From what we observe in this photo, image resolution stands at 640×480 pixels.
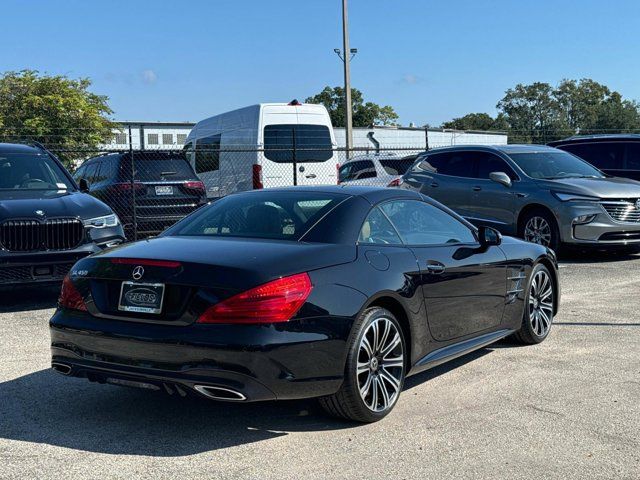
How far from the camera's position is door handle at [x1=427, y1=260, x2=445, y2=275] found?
5.21 m

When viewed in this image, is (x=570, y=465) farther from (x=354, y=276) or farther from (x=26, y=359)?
(x=26, y=359)

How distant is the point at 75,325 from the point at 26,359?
2.00m

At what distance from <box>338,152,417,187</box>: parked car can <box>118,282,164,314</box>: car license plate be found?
1267 centimetres

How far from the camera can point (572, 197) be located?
39.3 feet

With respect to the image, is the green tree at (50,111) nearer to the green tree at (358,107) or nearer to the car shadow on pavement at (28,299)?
the car shadow on pavement at (28,299)

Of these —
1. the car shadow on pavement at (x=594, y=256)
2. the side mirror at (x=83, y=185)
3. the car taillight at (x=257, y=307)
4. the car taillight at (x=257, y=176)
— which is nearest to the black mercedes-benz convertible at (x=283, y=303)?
the car taillight at (x=257, y=307)

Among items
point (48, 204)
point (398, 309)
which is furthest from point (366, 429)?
point (48, 204)

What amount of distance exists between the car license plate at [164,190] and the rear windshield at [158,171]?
12cm

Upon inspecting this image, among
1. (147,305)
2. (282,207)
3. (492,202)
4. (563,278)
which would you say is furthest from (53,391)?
(492,202)

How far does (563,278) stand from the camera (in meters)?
10.6

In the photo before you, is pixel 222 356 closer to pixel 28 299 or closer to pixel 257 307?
pixel 257 307

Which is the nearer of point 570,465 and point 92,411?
point 570,465

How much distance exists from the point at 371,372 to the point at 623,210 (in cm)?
851

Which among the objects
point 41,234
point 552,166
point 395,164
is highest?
point 395,164
